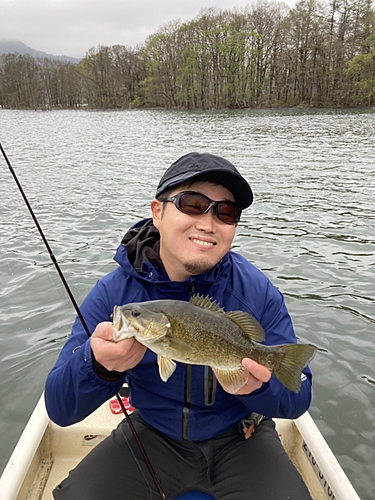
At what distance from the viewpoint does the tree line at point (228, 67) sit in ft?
197

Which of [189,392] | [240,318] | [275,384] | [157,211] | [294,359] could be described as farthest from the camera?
[157,211]

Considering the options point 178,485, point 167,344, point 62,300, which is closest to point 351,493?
point 178,485

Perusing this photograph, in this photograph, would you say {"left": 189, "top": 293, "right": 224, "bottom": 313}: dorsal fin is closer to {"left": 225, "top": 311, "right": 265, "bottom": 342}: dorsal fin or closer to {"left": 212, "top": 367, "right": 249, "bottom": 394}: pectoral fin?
{"left": 225, "top": 311, "right": 265, "bottom": 342}: dorsal fin

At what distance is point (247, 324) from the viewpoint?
2.20 meters

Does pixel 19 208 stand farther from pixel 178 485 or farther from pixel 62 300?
pixel 178 485

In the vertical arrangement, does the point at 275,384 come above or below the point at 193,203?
below

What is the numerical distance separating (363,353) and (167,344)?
4.00 metres

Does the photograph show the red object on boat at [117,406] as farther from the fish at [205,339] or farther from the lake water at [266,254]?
the fish at [205,339]

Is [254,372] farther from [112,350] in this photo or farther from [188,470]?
[188,470]

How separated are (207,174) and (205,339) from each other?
3.17ft

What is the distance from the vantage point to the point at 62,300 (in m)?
6.49

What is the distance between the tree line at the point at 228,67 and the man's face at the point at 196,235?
58.6 m

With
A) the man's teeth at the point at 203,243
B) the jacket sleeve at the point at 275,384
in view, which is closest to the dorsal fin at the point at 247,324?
the jacket sleeve at the point at 275,384

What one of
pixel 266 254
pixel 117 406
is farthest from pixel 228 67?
pixel 117 406
